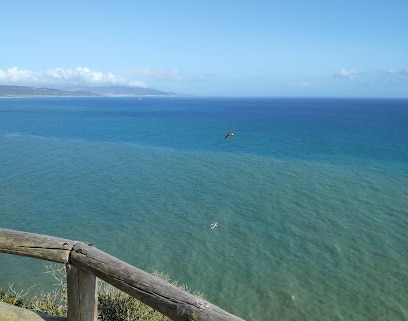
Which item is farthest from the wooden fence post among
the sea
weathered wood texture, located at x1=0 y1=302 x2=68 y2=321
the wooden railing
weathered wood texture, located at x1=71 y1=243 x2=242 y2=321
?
the sea

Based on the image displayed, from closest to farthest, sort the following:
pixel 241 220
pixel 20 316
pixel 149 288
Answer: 1. pixel 149 288
2. pixel 20 316
3. pixel 241 220

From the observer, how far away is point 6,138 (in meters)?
71.6

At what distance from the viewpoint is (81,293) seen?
4215mm

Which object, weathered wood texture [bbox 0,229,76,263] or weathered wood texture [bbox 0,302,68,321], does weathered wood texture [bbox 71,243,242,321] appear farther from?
weathered wood texture [bbox 0,302,68,321]

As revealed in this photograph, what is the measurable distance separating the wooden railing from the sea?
9.78 meters

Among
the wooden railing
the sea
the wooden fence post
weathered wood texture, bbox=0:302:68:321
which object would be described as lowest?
the sea

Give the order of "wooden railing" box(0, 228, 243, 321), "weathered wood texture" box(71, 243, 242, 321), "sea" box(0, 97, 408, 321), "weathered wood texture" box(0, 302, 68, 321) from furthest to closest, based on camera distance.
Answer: "sea" box(0, 97, 408, 321) → "weathered wood texture" box(0, 302, 68, 321) → "wooden railing" box(0, 228, 243, 321) → "weathered wood texture" box(71, 243, 242, 321)

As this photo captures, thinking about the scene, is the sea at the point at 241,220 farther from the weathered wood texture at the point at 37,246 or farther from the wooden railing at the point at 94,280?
the wooden railing at the point at 94,280

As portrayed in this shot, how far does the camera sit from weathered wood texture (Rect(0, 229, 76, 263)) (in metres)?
4.13

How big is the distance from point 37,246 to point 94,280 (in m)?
0.76

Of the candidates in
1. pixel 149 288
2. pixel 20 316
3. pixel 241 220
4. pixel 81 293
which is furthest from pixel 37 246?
pixel 241 220

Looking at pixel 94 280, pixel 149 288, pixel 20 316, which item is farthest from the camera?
pixel 20 316

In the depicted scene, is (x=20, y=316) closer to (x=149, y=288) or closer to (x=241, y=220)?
(x=149, y=288)

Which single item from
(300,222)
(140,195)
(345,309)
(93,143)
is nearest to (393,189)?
(300,222)
